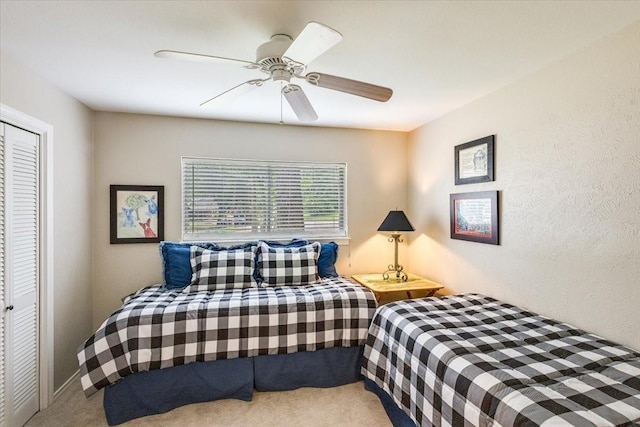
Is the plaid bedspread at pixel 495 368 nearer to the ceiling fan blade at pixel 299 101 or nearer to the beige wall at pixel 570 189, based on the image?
the beige wall at pixel 570 189

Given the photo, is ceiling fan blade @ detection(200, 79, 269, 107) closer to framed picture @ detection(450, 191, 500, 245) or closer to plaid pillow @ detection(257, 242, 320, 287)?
plaid pillow @ detection(257, 242, 320, 287)

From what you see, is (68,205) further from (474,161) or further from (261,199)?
(474,161)

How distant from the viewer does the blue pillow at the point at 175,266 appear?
2.97 meters

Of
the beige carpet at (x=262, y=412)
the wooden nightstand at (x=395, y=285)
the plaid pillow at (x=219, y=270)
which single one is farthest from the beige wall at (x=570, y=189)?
the plaid pillow at (x=219, y=270)

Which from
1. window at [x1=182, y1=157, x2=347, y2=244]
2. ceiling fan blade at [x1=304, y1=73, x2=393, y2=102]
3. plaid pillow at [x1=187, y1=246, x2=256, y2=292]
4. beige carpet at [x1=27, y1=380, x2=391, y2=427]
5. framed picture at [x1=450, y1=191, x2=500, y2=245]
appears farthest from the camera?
window at [x1=182, y1=157, x2=347, y2=244]

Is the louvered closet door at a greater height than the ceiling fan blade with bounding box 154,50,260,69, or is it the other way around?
the ceiling fan blade with bounding box 154,50,260,69

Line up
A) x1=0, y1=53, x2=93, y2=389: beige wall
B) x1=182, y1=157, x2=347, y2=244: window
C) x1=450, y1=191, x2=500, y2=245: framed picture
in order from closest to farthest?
x1=0, y1=53, x2=93, y2=389: beige wall < x1=450, y1=191, x2=500, y2=245: framed picture < x1=182, y1=157, x2=347, y2=244: window

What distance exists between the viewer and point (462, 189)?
3.10m

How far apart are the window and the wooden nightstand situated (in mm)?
634

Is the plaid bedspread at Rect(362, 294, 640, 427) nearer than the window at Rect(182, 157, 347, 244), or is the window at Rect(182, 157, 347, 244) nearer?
the plaid bedspread at Rect(362, 294, 640, 427)

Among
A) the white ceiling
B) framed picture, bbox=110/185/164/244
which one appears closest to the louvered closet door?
the white ceiling

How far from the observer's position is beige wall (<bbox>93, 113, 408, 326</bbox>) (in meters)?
3.19

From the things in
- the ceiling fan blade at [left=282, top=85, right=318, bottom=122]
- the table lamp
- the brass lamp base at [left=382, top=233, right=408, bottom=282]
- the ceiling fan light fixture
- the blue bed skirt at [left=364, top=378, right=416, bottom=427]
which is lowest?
the blue bed skirt at [left=364, top=378, right=416, bottom=427]

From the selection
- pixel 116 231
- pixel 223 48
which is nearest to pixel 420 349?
pixel 223 48
